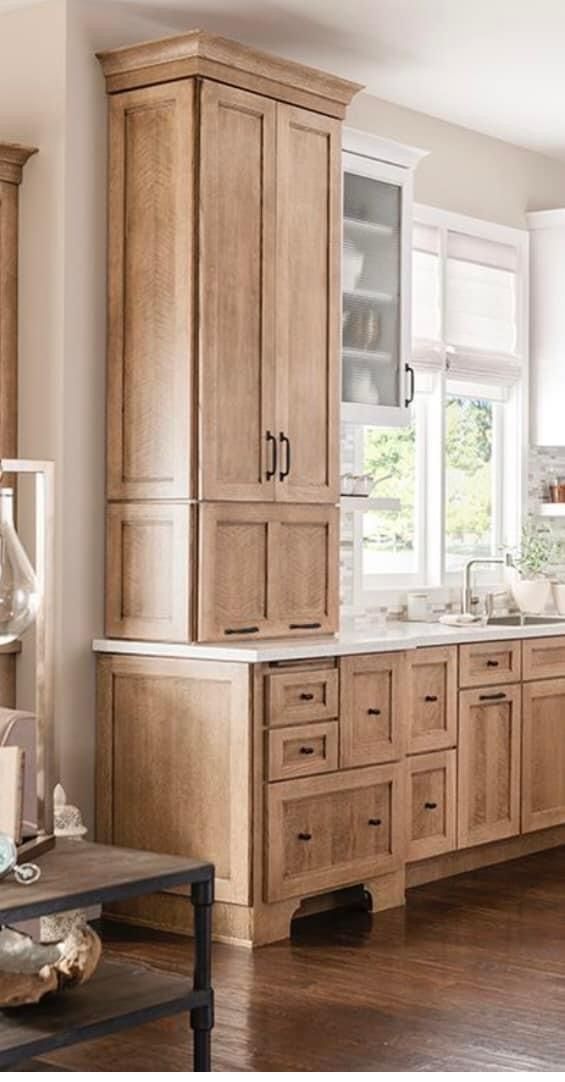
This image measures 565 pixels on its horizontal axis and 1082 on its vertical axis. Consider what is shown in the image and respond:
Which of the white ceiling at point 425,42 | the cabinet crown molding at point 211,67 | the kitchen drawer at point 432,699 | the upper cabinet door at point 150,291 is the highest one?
the white ceiling at point 425,42

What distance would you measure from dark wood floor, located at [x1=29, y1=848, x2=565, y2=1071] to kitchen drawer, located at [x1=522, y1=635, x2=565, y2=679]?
933 mm

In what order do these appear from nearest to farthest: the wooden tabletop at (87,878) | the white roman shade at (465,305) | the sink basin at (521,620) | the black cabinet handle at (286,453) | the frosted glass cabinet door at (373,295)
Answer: the wooden tabletop at (87,878)
the black cabinet handle at (286,453)
the frosted glass cabinet door at (373,295)
the white roman shade at (465,305)
the sink basin at (521,620)

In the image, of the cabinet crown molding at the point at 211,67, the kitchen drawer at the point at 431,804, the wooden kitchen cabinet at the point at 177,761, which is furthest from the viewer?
the kitchen drawer at the point at 431,804

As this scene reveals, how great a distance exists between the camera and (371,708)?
5348 millimetres

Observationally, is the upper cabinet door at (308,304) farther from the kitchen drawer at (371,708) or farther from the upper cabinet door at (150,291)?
the kitchen drawer at (371,708)

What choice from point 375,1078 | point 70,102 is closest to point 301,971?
point 70,102

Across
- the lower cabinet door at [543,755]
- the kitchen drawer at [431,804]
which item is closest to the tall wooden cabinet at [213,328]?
the kitchen drawer at [431,804]

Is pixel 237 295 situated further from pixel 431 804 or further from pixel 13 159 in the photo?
pixel 431 804

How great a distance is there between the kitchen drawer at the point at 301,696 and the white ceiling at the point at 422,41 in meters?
2.12

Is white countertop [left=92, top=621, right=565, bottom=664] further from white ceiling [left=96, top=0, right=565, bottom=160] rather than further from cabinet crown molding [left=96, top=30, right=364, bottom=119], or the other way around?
white ceiling [left=96, top=0, right=565, bottom=160]

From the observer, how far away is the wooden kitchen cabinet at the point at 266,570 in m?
5.09

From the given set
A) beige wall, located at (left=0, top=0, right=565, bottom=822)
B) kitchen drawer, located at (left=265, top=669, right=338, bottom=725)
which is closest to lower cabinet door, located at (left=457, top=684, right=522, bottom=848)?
kitchen drawer, located at (left=265, top=669, right=338, bottom=725)

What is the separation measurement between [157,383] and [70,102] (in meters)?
0.91

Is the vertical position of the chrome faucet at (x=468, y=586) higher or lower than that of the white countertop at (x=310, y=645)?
higher
